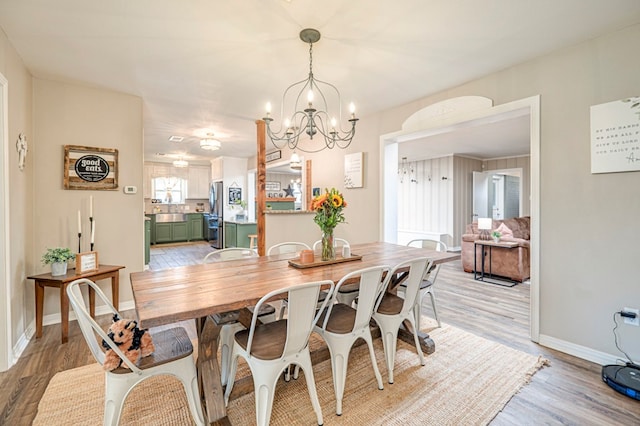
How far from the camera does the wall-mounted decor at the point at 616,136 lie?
214 centimetres

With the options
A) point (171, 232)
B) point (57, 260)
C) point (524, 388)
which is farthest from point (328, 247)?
point (171, 232)

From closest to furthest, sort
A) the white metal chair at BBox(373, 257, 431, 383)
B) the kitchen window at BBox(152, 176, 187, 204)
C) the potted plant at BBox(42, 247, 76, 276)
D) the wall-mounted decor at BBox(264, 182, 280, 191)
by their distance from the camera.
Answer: the white metal chair at BBox(373, 257, 431, 383), the potted plant at BBox(42, 247, 76, 276), the kitchen window at BBox(152, 176, 187, 204), the wall-mounted decor at BBox(264, 182, 280, 191)

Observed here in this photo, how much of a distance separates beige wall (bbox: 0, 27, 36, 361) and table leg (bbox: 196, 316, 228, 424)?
167 centimetres

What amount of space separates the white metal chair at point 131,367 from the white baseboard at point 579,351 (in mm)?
2773

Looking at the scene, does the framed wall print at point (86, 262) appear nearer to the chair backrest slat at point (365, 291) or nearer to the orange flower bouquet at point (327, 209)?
the orange flower bouquet at point (327, 209)

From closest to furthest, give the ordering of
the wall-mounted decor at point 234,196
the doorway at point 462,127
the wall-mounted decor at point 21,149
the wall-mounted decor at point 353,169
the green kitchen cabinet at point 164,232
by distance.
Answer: the wall-mounted decor at point 21,149
the doorway at point 462,127
the wall-mounted decor at point 353,169
the wall-mounted decor at point 234,196
the green kitchen cabinet at point 164,232

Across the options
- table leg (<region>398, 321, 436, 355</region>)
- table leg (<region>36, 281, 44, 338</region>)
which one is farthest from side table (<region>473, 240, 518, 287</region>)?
table leg (<region>36, 281, 44, 338</region>)

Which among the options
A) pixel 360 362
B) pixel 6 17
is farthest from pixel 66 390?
pixel 6 17

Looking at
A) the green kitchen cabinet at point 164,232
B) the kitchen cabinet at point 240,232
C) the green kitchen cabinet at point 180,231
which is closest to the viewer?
the kitchen cabinet at point 240,232

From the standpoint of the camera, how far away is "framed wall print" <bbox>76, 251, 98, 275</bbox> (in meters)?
2.88

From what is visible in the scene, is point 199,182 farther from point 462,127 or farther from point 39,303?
point 462,127

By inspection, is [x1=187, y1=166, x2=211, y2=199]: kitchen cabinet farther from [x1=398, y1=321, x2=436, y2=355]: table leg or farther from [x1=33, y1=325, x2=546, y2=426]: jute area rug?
[x1=398, y1=321, x2=436, y2=355]: table leg

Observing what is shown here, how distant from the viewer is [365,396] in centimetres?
193

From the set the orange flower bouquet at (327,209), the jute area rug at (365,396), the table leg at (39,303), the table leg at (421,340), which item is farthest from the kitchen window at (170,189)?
the table leg at (421,340)
